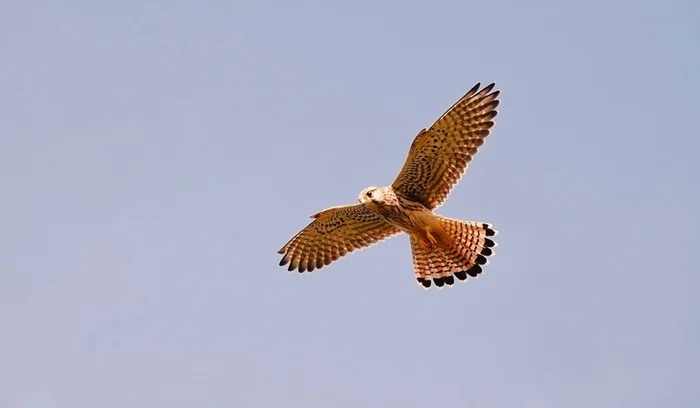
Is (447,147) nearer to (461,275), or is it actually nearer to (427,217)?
(427,217)

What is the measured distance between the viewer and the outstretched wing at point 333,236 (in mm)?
18891

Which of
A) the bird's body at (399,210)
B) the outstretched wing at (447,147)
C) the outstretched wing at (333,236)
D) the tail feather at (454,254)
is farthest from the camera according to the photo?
the outstretched wing at (333,236)

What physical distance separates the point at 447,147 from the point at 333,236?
265cm

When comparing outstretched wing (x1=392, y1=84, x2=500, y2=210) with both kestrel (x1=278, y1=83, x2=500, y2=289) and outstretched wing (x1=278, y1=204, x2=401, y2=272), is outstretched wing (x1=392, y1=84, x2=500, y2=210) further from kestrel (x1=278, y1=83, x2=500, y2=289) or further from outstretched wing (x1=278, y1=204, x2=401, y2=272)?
outstretched wing (x1=278, y1=204, x2=401, y2=272)

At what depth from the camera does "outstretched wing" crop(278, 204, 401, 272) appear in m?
18.9

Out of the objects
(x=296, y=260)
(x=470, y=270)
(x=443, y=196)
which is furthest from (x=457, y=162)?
(x=296, y=260)

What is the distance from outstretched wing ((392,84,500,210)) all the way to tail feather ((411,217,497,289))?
0.54 meters

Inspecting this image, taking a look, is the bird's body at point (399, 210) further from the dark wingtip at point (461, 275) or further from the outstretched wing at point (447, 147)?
the dark wingtip at point (461, 275)

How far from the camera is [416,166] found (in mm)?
17812

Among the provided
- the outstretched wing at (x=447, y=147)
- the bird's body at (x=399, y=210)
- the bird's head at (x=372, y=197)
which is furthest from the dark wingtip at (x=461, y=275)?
the bird's head at (x=372, y=197)

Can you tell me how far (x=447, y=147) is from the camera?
17.6 m

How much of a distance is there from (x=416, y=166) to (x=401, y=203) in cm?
56

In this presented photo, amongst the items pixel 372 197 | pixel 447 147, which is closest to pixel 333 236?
pixel 372 197

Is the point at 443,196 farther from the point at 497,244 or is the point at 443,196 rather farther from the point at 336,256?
the point at 336,256
